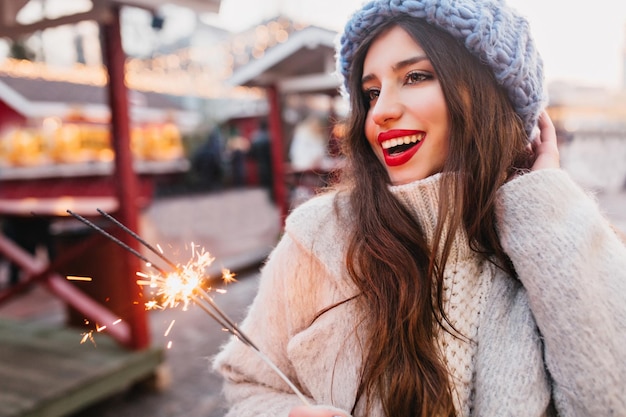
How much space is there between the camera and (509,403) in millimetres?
1121

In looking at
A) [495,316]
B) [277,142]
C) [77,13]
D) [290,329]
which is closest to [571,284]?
[495,316]

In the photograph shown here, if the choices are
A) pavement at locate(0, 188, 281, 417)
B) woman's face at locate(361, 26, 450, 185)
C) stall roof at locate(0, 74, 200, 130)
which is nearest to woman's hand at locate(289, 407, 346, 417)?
pavement at locate(0, 188, 281, 417)

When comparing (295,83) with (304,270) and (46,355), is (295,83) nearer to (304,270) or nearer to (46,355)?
(46,355)

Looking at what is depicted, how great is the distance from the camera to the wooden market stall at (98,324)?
3129 millimetres

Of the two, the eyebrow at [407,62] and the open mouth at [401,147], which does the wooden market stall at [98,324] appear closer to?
the open mouth at [401,147]

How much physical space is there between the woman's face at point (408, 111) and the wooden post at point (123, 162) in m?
2.73

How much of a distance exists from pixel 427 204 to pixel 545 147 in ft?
1.51

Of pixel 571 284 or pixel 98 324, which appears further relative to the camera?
pixel 98 324

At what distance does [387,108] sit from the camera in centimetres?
130

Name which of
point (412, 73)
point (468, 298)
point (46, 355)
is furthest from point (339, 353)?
point (46, 355)

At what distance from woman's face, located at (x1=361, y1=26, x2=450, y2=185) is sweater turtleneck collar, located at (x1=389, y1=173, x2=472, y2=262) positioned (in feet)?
0.12

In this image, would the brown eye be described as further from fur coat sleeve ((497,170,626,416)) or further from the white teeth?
fur coat sleeve ((497,170,626,416))

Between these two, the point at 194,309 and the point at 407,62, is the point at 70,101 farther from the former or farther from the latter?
the point at 407,62

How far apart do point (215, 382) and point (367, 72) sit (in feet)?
11.2
